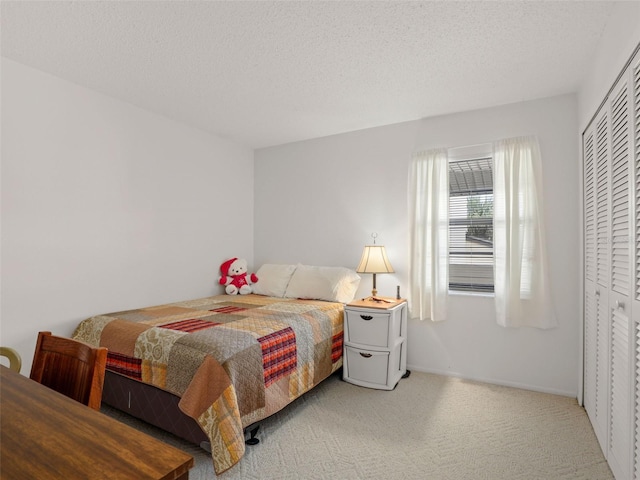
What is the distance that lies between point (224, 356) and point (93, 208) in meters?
1.84

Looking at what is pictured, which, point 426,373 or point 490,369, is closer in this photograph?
point 490,369

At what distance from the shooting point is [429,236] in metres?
3.34

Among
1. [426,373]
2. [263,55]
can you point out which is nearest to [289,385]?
[426,373]

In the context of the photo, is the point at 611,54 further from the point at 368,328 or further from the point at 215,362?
the point at 215,362

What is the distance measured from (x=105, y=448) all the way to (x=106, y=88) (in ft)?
9.72

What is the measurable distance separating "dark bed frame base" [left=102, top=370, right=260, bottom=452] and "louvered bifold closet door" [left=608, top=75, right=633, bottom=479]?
1942 millimetres

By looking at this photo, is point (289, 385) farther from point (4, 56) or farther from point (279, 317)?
point (4, 56)

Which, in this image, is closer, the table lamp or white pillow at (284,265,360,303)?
the table lamp

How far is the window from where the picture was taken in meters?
3.30

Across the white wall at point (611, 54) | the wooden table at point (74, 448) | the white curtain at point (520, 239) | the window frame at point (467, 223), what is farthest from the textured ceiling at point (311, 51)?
the wooden table at point (74, 448)

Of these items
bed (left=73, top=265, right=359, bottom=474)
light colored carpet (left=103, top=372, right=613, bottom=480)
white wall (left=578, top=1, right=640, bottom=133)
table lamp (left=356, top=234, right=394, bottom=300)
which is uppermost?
white wall (left=578, top=1, right=640, bottom=133)

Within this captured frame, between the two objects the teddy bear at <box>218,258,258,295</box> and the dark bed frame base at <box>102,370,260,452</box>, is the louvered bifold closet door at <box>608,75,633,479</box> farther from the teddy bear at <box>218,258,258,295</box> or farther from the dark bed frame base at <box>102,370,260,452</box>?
the teddy bear at <box>218,258,258,295</box>

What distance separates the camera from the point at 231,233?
4219mm

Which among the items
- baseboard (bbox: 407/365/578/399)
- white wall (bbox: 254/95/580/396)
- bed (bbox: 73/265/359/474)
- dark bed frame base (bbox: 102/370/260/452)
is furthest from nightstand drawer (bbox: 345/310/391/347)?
dark bed frame base (bbox: 102/370/260/452)
